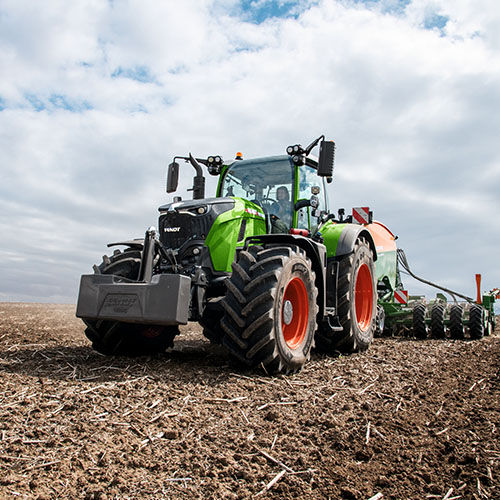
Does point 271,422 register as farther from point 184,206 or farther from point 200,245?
point 184,206

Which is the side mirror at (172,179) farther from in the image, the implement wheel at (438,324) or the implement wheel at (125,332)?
the implement wheel at (438,324)

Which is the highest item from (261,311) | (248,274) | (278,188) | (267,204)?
(278,188)

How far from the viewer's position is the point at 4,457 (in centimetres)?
313

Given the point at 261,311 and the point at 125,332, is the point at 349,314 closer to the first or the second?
the point at 261,311

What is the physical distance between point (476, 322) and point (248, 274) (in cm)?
712

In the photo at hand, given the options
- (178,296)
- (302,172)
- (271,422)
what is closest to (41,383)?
(178,296)

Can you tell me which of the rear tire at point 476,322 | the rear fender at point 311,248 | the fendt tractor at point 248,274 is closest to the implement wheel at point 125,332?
the fendt tractor at point 248,274

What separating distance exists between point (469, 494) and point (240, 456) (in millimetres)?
1369

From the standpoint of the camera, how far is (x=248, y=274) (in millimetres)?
5230

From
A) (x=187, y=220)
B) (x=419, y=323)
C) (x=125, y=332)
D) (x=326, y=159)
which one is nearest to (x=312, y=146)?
(x=326, y=159)

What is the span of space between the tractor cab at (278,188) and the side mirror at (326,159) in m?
0.69

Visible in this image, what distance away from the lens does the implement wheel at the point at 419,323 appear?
1030 centimetres

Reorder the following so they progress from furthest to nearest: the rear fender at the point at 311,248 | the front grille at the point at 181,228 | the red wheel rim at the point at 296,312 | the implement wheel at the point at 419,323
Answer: the implement wheel at the point at 419,323 → the front grille at the point at 181,228 → the rear fender at the point at 311,248 → the red wheel rim at the point at 296,312

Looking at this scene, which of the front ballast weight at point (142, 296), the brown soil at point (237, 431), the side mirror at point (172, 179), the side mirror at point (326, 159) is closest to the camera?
the brown soil at point (237, 431)
